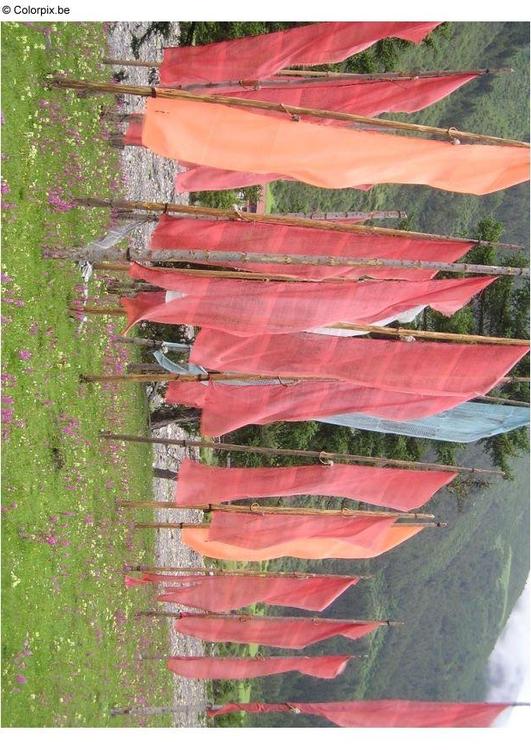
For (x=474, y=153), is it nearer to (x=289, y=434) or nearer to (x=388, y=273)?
(x=388, y=273)

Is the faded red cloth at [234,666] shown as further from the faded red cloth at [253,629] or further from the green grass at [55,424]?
the green grass at [55,424]

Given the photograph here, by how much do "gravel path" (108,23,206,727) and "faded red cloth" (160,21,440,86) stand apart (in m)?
3.39

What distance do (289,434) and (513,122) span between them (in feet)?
82.2

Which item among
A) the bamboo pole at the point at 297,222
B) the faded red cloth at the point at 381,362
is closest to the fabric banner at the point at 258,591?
the faded red cloth at the point at 381,362

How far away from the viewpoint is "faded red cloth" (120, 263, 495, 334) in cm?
1015

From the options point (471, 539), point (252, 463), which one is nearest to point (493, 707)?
point (252, 463)

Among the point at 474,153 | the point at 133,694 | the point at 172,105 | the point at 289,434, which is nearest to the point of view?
the point at 172,105

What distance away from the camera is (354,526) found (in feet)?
42.0

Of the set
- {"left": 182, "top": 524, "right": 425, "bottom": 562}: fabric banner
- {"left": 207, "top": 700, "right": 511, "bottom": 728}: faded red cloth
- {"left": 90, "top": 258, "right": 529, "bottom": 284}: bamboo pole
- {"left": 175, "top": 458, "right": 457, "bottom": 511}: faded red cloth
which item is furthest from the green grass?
{"left": 207, "top": 700, "right": 511, "bottom": 728}: faded red cloth

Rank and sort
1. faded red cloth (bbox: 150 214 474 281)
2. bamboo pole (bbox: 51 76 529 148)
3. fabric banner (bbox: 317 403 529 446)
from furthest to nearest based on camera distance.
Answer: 1. fabric banner (bbox: 317 403 529 446)
2. faded red cloth (bbox: 150 214 474 281)
3. bamboo pole (bbox: 51 76 529 148)

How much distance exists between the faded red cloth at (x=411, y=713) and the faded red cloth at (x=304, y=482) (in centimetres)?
274

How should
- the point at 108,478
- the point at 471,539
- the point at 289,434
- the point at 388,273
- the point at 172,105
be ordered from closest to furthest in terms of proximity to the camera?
the point at 172,105
the point at 388,273
the point at 108,478
the point at 289,434
the point at 471,539

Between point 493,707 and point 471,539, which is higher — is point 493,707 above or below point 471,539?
above

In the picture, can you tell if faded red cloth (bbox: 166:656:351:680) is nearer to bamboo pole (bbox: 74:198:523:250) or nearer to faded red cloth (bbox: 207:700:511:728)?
faded red cloth (bbox: 207:700:511:728)
